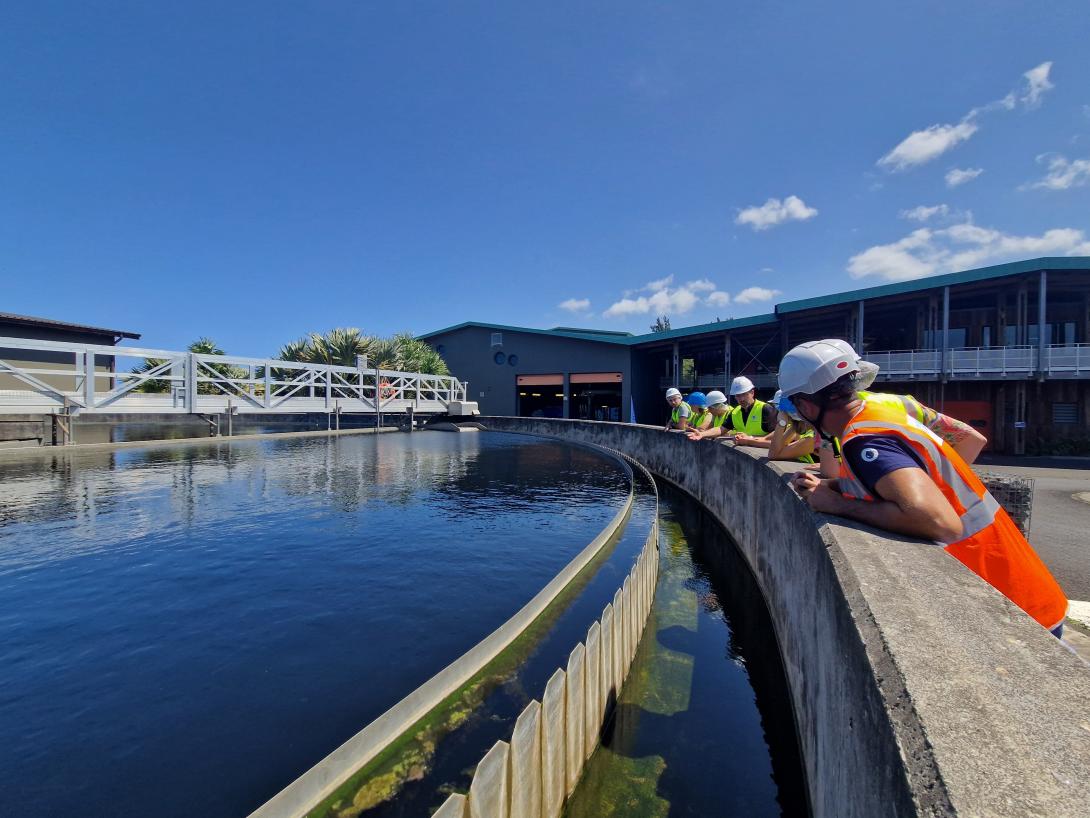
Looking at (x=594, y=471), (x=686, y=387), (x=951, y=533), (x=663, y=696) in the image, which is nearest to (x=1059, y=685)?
(x=951, y=533)

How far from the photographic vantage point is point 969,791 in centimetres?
108

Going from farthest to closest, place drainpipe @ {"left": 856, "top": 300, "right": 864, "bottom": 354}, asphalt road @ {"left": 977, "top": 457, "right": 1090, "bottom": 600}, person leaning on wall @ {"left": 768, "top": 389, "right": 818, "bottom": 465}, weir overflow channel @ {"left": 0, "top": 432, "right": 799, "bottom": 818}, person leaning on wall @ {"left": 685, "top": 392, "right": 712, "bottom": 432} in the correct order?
drainpipe @ {"left": 856, "top": 300, "right": 864, "bottom": 354} < person leaning on wall @ {"left": 685, "top": 392, "right": 712, "bottom": 432} < asphalt road @ {"left": 977, "top": 457, "right": 1090, "bottom": 600} < person leaning on wall @ {"left": 768, "top": 389, "right": 818, "bottom": 465} < weir overflow channel @ {"left": 0, "top": 432, "right": 799, "bottom": 818}

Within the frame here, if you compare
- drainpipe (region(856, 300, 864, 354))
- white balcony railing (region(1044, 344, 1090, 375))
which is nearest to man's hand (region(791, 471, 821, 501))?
drainpipe (region(856, 300, 864, 354))

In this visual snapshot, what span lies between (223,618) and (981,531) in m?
6.68

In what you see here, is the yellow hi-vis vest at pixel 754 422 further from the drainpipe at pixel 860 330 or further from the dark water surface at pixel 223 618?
the drainpipe at pixel 860 330

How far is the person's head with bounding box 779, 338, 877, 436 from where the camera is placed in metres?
2.49

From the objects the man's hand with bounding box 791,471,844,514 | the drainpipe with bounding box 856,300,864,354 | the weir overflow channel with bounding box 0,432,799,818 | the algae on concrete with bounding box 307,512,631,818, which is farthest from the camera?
the drainpipe with bounding box 856,300,864,354

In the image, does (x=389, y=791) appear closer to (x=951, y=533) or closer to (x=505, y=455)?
(x=951, y=533)

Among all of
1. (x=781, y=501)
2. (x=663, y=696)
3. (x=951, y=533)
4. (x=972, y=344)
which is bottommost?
(x=663, y=696)

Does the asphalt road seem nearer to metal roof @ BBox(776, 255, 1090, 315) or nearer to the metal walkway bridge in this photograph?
metal roof @ BBox(776, 255, 1090, 315)

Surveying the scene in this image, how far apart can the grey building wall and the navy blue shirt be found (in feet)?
108

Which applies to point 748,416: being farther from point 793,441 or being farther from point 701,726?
point 701,726

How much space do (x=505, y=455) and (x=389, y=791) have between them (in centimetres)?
1850

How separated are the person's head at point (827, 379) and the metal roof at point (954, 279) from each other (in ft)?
80.1
